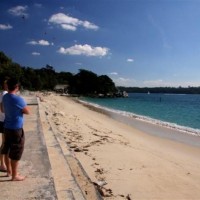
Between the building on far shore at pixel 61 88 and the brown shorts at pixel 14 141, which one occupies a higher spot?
the building on far shore at pixel 61 88

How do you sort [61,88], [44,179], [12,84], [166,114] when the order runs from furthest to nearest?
[61,88] < [166,114] < [44,179] < [12,84]

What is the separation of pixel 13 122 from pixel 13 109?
21 centimetres

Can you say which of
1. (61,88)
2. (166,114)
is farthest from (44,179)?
(61,88)

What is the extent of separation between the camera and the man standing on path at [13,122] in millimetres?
5039

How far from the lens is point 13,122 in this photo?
5.11 metres

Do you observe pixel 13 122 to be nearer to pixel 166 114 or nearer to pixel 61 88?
pixel 166 114

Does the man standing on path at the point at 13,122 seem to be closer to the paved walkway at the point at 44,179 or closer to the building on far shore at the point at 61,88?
the paved walkway at the point at 44,179

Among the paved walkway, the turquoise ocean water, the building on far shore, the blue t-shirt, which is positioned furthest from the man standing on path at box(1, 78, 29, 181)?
the building on far shore

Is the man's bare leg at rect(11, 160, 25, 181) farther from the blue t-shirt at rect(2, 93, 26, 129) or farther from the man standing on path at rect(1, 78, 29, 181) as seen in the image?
the blue t-shirt at rect(2, 93, 26, 129)

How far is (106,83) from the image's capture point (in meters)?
141

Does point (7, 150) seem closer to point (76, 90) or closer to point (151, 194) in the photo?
point (151, 194)

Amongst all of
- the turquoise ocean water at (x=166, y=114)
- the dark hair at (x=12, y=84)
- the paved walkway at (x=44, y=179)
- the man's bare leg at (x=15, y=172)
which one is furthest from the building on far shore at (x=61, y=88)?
the dark hair at (x=12, y=84)

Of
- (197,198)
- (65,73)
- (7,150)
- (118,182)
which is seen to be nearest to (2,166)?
(7,150)

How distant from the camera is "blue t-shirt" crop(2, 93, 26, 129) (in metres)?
5.03
